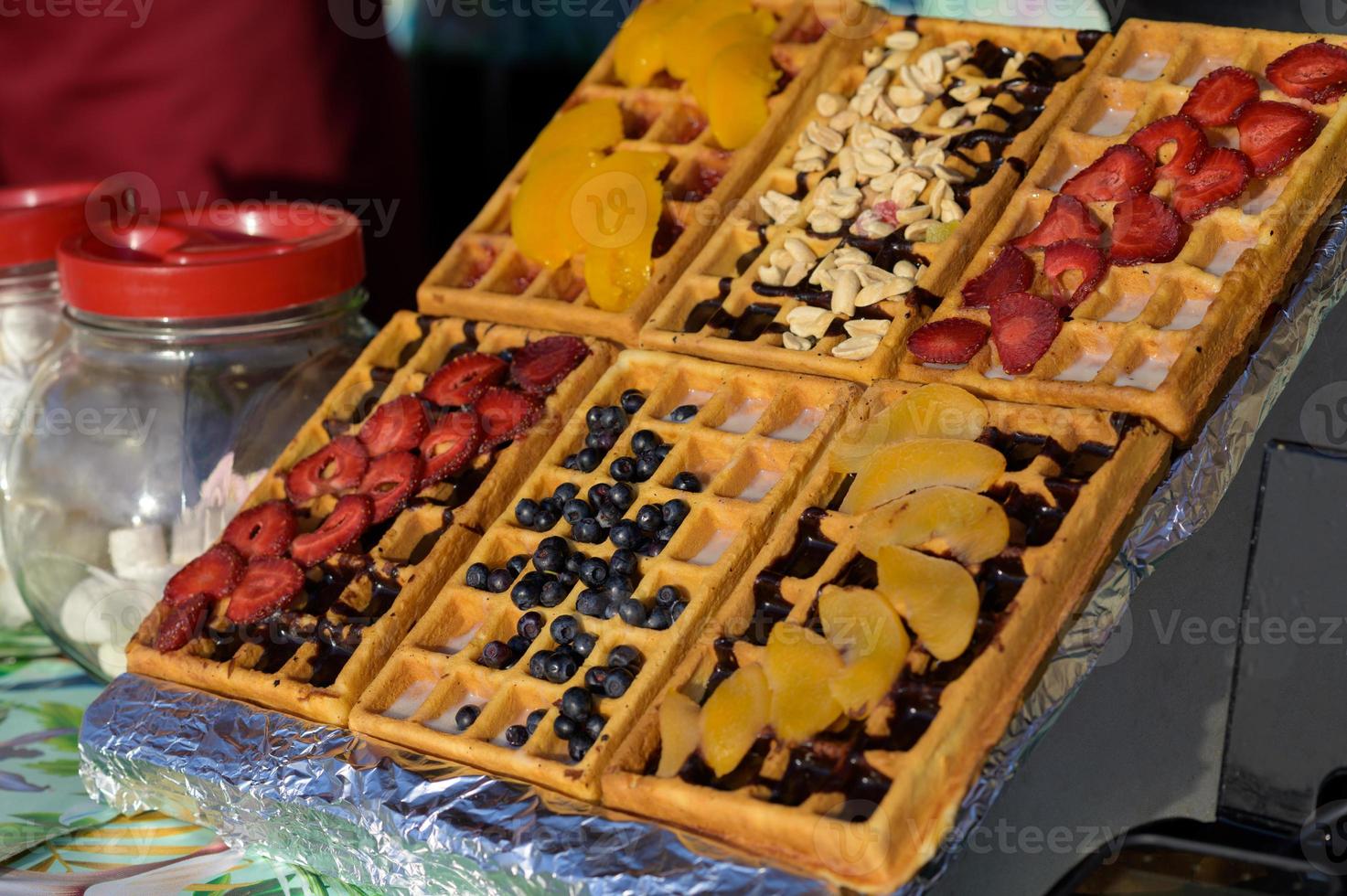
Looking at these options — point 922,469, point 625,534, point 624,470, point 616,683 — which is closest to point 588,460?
point 624,470

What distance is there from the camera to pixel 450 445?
1896 millimetres

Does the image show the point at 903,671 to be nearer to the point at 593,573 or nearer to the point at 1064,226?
the point at 593,573

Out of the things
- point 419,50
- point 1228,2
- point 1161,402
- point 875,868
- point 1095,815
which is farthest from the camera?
point 419,50

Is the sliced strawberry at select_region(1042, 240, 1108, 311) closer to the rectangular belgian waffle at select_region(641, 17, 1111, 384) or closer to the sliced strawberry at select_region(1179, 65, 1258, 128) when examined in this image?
the rectangular belgian waffle at select_region(641, 17, 1111, 384)

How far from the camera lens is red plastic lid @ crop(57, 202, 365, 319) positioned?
→ 2.05m

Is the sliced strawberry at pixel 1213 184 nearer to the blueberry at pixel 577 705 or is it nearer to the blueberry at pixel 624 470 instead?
the blueberry at pixel 624 470

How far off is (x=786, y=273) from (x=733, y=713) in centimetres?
77

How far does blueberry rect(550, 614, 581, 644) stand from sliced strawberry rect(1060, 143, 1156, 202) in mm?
A: 895

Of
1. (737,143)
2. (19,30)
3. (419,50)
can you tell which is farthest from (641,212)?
(419,50)

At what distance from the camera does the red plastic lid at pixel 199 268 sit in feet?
6.72

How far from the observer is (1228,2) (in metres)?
2.13

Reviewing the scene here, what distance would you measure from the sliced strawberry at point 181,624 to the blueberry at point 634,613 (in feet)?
2.13

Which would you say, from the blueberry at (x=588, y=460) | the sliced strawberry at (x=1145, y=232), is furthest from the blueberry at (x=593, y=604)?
the sliced strawberry at (x=1145, y=232)

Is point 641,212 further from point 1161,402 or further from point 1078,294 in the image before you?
point 1161,402
